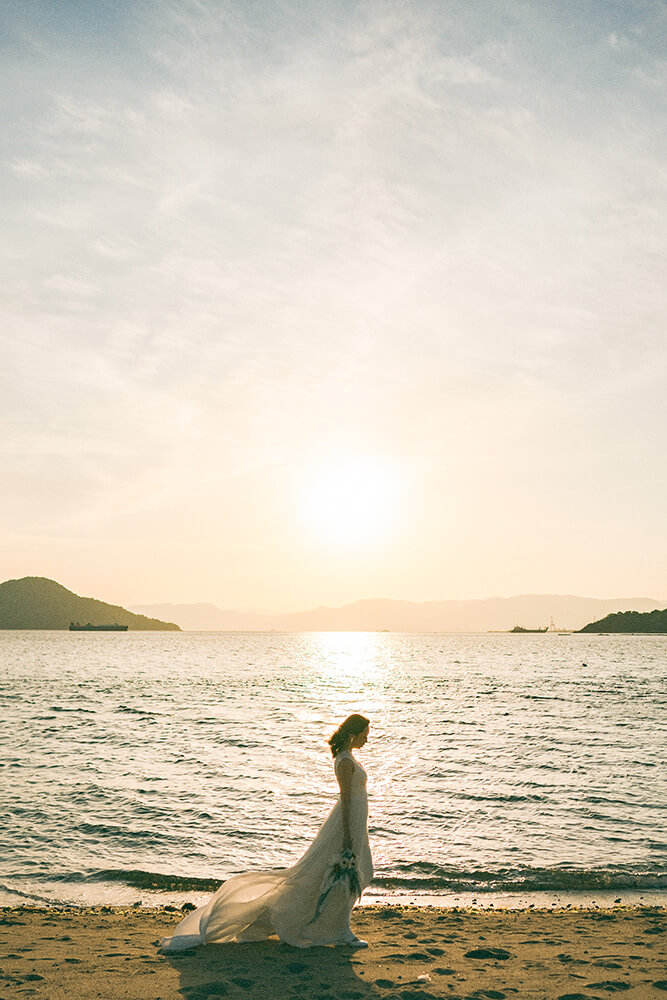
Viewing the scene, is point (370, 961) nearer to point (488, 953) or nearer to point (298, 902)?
point (298, 902)

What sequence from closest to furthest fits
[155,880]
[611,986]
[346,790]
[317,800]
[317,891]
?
[611,986], [346,790], [317,891], [155,880], [317,800]

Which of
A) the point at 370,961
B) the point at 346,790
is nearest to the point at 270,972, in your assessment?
the point at 370,961

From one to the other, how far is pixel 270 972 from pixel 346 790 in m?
1.93

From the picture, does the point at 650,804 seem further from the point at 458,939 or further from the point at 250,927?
the point at 250,927

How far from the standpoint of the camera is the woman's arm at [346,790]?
823cm

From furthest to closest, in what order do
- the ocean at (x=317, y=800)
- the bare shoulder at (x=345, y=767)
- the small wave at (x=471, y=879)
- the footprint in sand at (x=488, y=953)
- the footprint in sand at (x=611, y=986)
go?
the ocean at (x=317, y=800), the small wave at (x=471, y=879), the footprint in sand at (x=488, y=953), the bare shoulder at (x=345, y=767), the footprint in sand at (x=611, y=986)

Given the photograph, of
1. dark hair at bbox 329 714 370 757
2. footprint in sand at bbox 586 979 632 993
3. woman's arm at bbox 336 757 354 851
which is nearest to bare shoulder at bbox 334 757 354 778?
woman's arm at bbox 336 757 354 851

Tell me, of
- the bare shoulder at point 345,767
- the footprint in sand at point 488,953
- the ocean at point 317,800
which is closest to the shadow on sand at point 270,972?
the footprint in sand at point 488,953

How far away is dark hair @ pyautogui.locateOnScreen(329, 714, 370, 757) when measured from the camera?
833cm

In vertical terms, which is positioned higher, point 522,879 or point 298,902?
point 298,902

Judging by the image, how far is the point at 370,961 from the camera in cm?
816

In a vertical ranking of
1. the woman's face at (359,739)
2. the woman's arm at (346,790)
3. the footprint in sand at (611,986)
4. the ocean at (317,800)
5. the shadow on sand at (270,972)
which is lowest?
the ocean at (317,800)

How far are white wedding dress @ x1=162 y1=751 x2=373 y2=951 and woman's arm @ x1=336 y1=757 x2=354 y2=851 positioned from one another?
0.15 ft

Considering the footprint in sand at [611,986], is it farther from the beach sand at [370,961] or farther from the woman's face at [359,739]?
the woman's face at [359,739]
